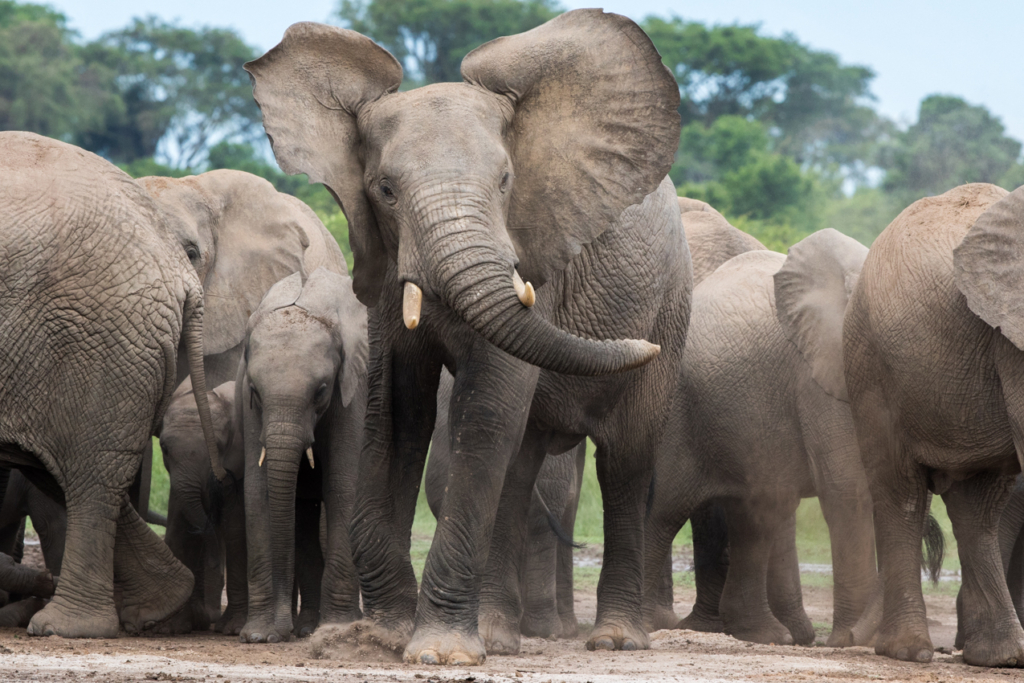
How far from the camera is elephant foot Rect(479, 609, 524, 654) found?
516cm

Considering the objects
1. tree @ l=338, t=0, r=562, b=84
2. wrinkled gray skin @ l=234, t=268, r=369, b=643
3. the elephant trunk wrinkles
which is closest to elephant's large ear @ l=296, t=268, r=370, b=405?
wrinkled gray skin @ l=234, t=268, r=369, b=643

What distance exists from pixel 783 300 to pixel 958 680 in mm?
2593

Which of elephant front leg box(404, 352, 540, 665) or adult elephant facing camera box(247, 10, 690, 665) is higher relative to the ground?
adult elephant facing camera box(247, 10, 690, 665)

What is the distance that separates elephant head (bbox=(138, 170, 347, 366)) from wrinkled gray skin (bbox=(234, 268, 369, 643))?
126 cm

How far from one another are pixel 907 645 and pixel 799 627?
1.79 m

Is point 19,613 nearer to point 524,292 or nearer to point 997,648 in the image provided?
point 524,292

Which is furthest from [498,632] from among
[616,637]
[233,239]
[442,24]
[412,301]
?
[442,24]

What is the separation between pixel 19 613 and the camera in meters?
5.58

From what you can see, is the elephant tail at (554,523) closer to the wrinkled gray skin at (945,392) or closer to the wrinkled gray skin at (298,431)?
the wrinkled gray skin at (298,431)

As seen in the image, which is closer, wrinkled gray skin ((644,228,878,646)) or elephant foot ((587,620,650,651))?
elephant foot ((587,620,650,651))

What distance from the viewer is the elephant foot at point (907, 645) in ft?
17.6

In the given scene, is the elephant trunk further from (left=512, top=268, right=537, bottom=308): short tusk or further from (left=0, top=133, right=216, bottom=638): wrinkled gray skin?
(left=512, top=268, right=537, bottom=308): short tusk

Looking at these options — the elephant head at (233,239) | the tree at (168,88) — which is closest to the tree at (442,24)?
the tree at (168,88)

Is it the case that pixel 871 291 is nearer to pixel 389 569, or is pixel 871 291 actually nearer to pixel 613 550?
pixel 613 550
